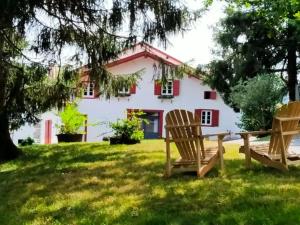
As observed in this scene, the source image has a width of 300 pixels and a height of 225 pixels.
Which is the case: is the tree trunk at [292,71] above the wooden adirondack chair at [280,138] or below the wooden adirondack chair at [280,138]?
above

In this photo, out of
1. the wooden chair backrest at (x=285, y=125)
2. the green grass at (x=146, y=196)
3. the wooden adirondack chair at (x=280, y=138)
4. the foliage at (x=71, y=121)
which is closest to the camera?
the green grass at (x=146, y=196)

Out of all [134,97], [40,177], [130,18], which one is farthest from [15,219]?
[134,97]

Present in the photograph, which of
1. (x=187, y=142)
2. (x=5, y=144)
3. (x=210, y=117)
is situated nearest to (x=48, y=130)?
(x=210, y=117)

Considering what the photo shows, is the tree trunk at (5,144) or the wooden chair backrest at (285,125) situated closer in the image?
the wooden chair backrest at (285,125)

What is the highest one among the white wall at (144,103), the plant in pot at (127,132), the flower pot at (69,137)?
the white wall at (144,103)

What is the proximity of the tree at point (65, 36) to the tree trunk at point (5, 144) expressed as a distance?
3 centimetres

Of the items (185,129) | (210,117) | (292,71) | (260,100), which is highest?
(292,71)

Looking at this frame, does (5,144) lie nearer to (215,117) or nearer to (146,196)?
(146,196)

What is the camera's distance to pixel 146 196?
650 cm

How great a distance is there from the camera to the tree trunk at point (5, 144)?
13.0 m

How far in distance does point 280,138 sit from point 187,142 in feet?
4.71

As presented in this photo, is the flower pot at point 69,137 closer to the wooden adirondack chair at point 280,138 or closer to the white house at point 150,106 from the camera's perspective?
the white house at point 150,106

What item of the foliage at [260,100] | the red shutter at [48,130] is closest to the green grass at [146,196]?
the foliage at [260,100]

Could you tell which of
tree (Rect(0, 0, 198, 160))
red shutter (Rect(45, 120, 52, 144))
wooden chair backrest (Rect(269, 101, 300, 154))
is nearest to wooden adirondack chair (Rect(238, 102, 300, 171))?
wooden chair backrest (Rect(269, 101, 300, 154))
